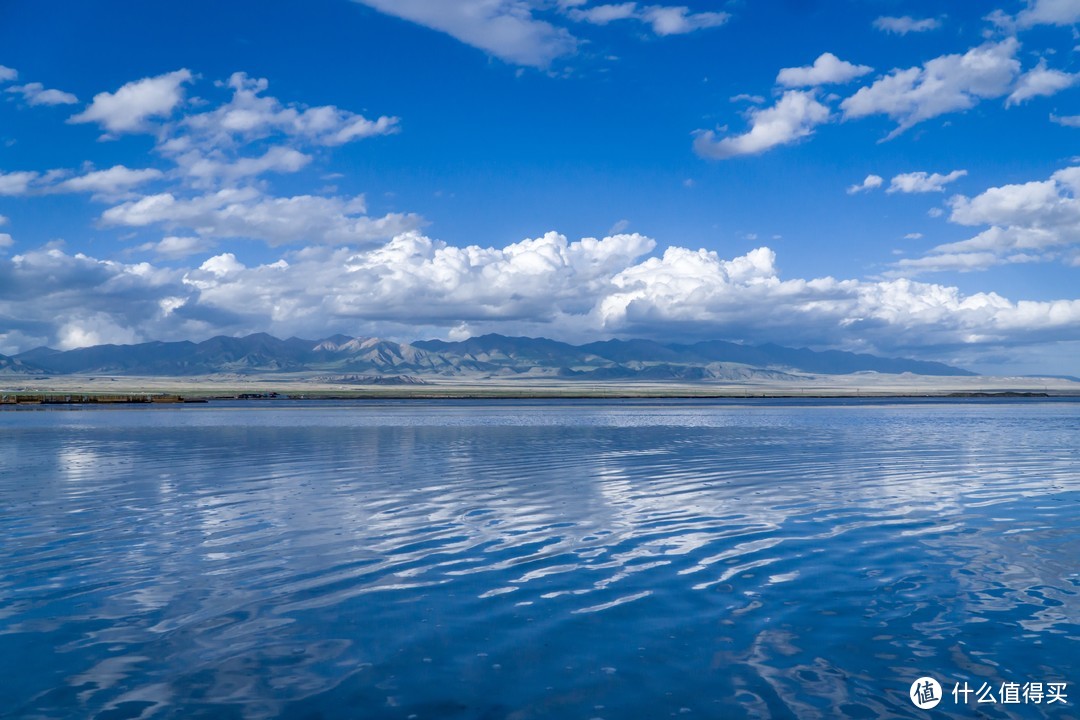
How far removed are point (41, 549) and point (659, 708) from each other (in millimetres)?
A: 16151

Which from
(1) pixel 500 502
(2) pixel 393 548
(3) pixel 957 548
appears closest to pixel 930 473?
(3) pixel 957 548

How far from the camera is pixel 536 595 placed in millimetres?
15094

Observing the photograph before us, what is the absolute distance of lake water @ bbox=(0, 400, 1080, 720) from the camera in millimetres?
10672

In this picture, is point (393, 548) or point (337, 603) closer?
point (337, 603)

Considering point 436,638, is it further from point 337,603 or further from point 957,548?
point 957,548

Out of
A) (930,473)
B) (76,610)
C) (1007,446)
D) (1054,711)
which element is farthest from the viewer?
(1007,446)

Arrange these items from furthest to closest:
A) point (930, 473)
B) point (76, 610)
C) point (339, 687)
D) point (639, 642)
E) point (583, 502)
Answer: point (930, 473), point (583, 502), point (76, 610), point (639, 642), point (339, 687)

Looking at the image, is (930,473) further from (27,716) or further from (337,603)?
(27,716)

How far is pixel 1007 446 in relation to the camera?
47.9m

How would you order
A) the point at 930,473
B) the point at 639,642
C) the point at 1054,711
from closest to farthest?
the point at 1054,711, the point at 639,642, the point at 930,473

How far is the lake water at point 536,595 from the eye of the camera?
10672 millimetres

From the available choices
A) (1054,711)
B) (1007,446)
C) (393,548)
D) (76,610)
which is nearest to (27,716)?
(76,610)

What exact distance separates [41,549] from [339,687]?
1253cm

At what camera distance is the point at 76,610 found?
14.4 m
